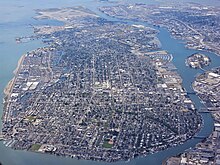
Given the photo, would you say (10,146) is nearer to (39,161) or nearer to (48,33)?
(39,161)

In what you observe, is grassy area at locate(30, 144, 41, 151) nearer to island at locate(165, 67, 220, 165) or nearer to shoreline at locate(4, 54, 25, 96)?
island at locate(165, 67, 220, 165)

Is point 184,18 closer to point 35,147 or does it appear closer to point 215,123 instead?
point 215,123

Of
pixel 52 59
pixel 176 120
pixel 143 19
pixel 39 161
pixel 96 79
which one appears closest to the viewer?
pixel 39 161

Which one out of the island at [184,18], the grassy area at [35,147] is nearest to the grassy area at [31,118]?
the grassy area at [35,147]

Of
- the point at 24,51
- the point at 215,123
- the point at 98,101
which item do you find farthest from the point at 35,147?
the point at 24,51

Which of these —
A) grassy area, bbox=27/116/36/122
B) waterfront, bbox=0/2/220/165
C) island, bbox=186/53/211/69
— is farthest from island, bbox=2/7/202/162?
island, bbox=186/53/211/69

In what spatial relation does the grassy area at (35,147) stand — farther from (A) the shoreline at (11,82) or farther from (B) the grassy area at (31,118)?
(A) the shoreline at (11,82)

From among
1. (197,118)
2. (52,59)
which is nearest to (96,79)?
(52,59)

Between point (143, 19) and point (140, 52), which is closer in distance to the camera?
point (140, 52)
